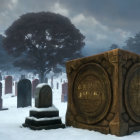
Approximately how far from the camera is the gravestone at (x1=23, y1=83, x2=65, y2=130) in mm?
5371

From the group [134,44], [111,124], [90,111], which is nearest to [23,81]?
[90,111]

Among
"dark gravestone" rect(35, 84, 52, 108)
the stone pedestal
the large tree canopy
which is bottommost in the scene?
the stone pedestal

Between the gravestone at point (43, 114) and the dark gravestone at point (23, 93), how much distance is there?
19.8ft

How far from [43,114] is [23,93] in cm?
645

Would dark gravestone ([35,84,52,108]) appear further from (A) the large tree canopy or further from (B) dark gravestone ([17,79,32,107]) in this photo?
(A) the large tree canopy

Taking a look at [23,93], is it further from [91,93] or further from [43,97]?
[91,93]

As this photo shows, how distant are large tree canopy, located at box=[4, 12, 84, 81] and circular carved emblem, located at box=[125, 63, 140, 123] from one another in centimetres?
1968

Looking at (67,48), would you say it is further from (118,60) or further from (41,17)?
(118,60)

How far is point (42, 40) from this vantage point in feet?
81.3

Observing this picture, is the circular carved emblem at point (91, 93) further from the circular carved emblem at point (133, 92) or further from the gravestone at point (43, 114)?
the gravestone at point (43, 114)

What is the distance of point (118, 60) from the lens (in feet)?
14.9

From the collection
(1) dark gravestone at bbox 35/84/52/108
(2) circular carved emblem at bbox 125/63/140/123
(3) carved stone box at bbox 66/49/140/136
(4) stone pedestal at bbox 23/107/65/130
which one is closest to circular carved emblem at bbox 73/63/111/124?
(3) carved stone box at bbox 66/49/140/136

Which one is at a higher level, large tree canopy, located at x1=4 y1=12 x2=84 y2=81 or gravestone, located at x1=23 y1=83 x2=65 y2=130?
large tree canopy, located at x1=4 y1=12 x2=84 y2=81

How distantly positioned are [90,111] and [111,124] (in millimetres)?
751
